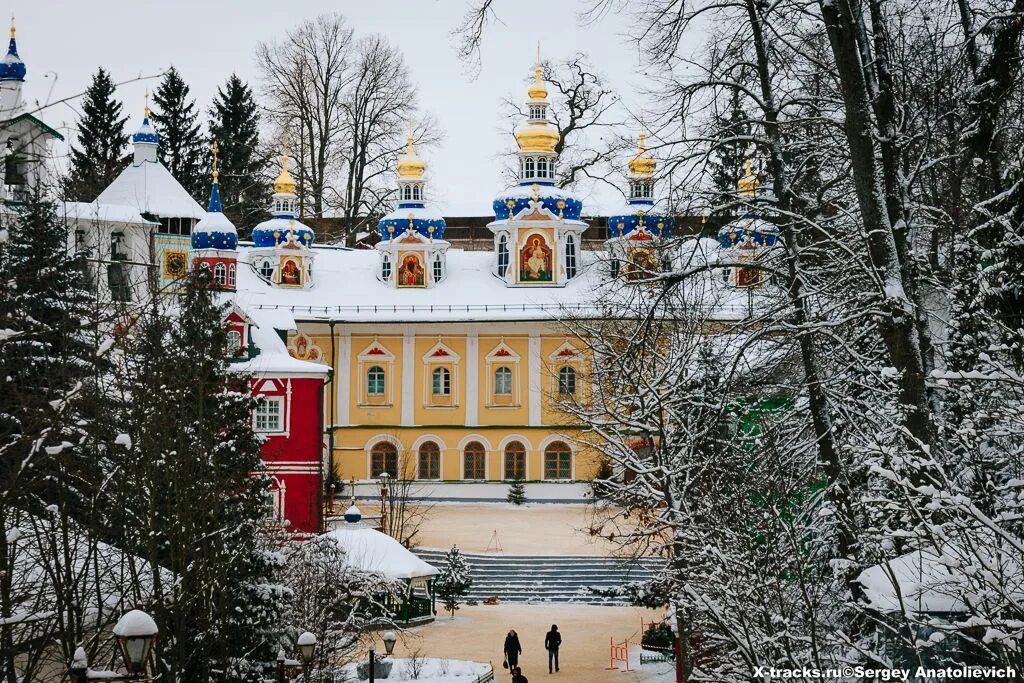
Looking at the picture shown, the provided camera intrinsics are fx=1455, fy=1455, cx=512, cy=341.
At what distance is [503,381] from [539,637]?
60.4ft

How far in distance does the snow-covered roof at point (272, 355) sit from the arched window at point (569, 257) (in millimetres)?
10038

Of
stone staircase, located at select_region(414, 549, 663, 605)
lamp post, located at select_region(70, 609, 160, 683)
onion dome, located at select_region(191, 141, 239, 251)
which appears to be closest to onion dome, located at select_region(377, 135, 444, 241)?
onion dome, located at select_region(191, 141, 239, 251)

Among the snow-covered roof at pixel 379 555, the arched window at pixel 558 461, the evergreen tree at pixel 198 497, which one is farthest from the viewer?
the arched window at pixel 558 461

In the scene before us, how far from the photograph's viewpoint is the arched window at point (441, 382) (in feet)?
140

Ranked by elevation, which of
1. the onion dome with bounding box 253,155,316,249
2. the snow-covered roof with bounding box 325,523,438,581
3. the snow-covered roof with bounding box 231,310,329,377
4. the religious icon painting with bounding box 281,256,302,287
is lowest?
the snow-covered roof with bounding box 325,523,438,581

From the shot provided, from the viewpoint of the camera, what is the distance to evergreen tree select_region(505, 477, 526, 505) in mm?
39844

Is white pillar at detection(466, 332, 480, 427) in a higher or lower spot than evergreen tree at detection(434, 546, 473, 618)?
higher

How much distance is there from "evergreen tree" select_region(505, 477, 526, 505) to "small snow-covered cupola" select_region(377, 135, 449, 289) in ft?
22.7

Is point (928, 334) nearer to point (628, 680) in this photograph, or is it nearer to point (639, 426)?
point (639, 426)

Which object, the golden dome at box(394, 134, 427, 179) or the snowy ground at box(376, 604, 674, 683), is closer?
the snowy ground at box(376, 604, 674, 683)

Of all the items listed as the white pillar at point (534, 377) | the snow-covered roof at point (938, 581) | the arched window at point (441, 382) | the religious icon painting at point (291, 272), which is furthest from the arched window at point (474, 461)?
the snow-covered roof at point (938, 581)

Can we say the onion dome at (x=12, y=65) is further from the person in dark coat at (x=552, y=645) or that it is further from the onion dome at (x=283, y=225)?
the person in dark coat at (x=552, y=645)

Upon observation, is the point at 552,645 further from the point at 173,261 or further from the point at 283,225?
the point at 283,225

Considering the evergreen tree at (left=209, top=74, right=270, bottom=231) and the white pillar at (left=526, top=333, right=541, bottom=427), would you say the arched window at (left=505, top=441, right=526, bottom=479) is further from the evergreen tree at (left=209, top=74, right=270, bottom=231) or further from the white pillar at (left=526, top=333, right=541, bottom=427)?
the evergreen tree at (left=209, top=74, right=270, bottom=231)
